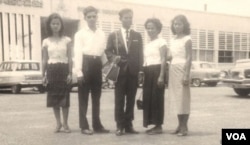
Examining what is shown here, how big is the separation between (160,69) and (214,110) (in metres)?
4.02

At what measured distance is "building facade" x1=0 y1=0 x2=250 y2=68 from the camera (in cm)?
3009

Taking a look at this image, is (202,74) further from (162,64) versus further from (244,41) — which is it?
(244,41)

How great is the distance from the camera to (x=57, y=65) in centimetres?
746

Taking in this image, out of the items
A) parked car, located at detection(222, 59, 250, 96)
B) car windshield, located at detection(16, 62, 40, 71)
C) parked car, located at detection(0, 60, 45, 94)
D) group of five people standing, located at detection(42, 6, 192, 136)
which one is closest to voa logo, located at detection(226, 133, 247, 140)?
group of five people standing, located at detection(42, 6, 192, 136)

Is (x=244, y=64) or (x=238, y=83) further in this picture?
(x=244, y=64)

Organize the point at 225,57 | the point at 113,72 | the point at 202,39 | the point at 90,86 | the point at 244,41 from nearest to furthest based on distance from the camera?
the point at 113,72
the point at 90,86
the point at 202,39
the point at 225,57
the point at 244,41

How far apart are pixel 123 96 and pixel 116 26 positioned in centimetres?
2839

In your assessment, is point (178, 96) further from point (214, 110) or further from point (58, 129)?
point (214, 110)

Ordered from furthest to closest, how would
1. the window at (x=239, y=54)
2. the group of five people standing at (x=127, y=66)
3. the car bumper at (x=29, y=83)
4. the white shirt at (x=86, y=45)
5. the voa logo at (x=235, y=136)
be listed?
the window at (x=239, y=54) → the car bumper at (x=29, y=83) → the white shirt at (x=86, y=45) → the group of five people standing at (x=127, y=66) → the voa logo at (x=235, y=136)

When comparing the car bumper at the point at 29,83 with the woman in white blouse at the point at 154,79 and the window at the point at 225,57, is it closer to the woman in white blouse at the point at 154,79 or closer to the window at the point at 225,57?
the woman in white blouse at the point at 154,79

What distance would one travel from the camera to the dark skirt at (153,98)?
7273mm

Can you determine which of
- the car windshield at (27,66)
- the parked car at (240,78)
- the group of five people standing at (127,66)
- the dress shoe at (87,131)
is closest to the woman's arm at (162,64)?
the group of five people standing at (127,66)

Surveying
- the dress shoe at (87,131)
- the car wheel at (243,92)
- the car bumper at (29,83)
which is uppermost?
the dress shoe at (87,131)

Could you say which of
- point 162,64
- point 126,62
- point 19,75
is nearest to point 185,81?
point 162,64
